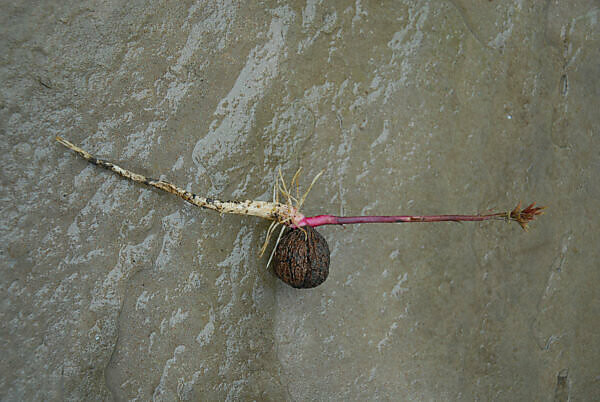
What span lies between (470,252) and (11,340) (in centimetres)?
201

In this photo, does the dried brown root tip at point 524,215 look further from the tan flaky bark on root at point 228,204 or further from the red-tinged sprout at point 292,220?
the tan flaky bark on root at point 228,204

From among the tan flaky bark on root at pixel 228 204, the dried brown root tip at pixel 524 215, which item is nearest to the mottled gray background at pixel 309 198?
the tan flaky bark on root at pixel 228 204

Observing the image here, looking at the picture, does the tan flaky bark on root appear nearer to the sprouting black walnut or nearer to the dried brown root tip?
the sprouting black walnut

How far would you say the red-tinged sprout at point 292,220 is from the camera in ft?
6.42

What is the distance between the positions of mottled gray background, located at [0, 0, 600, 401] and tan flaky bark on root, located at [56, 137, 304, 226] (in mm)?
52

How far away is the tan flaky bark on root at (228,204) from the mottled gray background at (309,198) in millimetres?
52

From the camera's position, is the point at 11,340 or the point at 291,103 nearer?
the point at 11,340

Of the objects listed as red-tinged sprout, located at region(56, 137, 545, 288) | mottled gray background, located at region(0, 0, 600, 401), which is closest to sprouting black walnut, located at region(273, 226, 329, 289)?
red-tinged sprout, located at region(56, 137, 545, 288)

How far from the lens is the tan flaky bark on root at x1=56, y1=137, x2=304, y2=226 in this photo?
6.40 feet

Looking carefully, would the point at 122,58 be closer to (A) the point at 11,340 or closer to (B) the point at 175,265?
(B) the point at 175,265

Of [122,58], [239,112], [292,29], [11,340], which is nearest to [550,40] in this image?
[292,29]

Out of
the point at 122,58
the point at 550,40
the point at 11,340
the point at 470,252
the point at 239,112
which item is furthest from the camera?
the point at 550,40

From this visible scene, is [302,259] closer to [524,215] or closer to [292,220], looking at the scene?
[292,220]

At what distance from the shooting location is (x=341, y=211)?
2.24 meters
